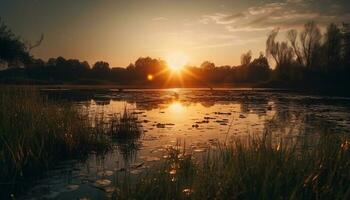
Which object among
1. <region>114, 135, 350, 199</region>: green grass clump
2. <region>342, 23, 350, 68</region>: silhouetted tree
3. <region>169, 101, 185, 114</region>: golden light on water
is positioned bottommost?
<region>169, 101, 185, 114</region>: golden light on water

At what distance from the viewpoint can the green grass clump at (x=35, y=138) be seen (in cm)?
780

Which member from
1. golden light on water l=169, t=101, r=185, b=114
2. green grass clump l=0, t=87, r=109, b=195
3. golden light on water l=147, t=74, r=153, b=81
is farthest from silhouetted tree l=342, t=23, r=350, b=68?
green grass clump l=0, t=87, r=109, b=195

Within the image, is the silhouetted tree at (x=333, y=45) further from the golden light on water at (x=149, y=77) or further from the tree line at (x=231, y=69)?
the golden light on water at (x=149, y=77)

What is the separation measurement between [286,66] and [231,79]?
27.2 metres

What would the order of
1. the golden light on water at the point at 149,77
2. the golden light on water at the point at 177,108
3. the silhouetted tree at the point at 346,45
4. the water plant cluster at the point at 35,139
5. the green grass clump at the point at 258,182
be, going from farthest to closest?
the golden light on water at the point at 149,77 < the silhouetted tree at the point at 346,45 < the golden light on water at the point at 177,108 < the water plant cluster at the point at 35,139 < the green grass clump at the point at 258,182

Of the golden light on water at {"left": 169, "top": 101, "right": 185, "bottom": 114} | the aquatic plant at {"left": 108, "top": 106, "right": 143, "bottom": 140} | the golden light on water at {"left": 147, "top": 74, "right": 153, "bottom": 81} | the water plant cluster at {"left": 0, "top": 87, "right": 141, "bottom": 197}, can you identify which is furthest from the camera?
the golden light on water at {"left": 147, "top": 74, "right": 153, "bottom": 81}

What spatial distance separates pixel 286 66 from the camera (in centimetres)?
7269

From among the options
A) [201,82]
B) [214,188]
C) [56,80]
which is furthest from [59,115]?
[201,82]

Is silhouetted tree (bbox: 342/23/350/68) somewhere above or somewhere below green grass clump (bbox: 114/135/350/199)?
above

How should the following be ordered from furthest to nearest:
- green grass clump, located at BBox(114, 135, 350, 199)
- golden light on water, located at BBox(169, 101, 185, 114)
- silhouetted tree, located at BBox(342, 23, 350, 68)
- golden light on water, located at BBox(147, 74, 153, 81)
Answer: golden light on water, located at BBox(147, 74, 153, 81) → silhouetted tree, located at BBox(342, 23, 350, 68) → golden light on water, located at BBox(169, 101, 185, 114) → green grass clump, located at BBox(114, 135, 350, 199)

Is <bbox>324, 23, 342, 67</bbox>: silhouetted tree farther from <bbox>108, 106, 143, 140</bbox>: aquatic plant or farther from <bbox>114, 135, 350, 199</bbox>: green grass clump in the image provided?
<bbox>114, 135, 350, 199</bbox>: green grass clump

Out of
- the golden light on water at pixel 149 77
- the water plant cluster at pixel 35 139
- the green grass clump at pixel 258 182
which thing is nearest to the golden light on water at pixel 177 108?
the water plant cluster at pixel 35 139

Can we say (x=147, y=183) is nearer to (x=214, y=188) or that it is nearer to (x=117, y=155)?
(x=214, y=188)

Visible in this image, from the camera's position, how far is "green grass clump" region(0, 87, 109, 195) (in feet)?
25.6
